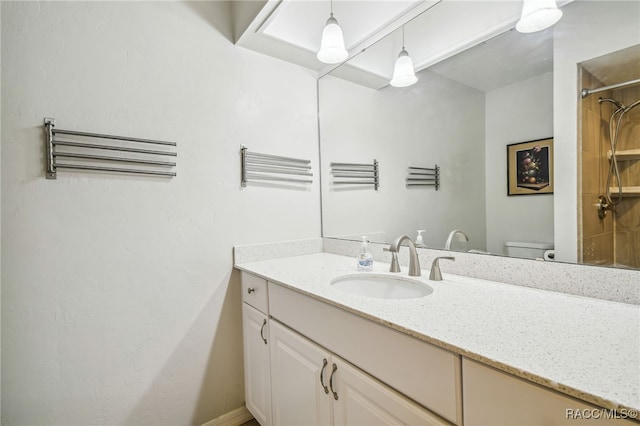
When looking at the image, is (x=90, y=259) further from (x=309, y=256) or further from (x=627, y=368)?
(x=627, y=368)

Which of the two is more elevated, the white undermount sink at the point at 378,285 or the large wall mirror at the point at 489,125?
the large wall mirror at the point at 489,125

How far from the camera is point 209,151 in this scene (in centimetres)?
158

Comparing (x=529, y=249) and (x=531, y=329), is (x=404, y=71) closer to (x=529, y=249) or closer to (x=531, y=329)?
(x=529, y=249)

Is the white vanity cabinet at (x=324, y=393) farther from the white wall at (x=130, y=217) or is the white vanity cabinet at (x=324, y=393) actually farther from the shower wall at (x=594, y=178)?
the shower wall at (x=594, y=178)

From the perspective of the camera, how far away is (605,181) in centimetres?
92

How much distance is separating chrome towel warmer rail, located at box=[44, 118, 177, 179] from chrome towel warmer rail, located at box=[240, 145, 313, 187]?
0.37 meters

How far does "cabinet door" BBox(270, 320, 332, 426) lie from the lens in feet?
3.44

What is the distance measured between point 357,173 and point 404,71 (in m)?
0.64

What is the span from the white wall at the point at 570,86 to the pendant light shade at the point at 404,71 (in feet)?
2.04

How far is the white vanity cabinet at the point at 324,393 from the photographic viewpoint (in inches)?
31.4

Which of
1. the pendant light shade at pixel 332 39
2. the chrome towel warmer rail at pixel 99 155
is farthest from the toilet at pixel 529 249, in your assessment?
the chrome towel warmer rail at pixel 99 155

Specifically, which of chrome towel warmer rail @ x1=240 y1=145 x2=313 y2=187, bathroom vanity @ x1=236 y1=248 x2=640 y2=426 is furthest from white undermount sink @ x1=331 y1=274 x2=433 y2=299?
chrome towel warmer rail @ x1=240 y1=145 x2=313 y2=187

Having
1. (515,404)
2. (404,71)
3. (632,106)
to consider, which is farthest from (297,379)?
(404,71)

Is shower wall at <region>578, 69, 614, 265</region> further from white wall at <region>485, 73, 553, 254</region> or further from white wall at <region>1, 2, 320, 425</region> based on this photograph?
white wall at <region>1, 2, 320, 425</region>
